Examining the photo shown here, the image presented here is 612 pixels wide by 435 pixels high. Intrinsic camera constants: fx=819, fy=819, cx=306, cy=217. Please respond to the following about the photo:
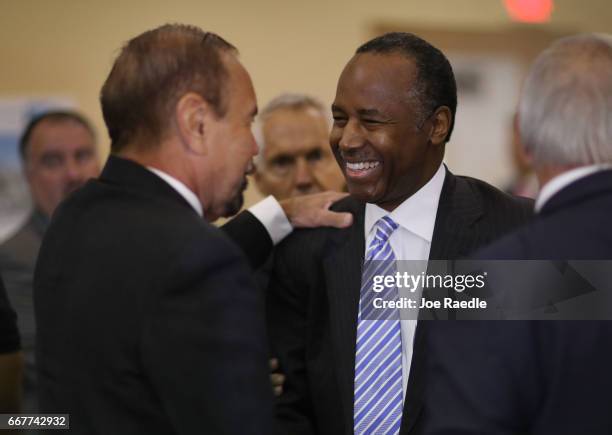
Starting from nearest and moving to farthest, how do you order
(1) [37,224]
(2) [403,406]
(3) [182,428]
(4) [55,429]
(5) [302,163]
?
(3) [182,428] < (4) [55,429] < (2) [403,406] < (5) [302,163] < (1) [37,224]

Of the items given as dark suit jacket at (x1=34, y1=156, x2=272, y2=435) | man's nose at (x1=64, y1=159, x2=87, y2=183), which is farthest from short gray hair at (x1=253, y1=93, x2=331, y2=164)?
dark suit jacket at (x1=34, y1=156, x2=272, y2=435)

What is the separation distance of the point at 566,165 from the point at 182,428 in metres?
0.72

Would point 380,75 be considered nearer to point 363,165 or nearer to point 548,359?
point 363,165

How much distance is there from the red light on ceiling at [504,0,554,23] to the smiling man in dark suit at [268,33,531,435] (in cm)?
431

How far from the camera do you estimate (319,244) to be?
1.96 meters

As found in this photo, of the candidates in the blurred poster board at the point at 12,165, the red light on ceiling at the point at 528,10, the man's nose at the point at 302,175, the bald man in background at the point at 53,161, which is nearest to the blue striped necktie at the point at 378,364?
the man's nose at the point at 302,175

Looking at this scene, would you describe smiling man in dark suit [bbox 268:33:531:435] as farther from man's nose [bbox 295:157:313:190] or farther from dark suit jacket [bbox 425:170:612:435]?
man's nose [bbox 295:157:313:190]

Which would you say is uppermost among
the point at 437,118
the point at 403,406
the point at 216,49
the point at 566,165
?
the point at 216,49

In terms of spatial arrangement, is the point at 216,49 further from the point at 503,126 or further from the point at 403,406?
the point at 503,126

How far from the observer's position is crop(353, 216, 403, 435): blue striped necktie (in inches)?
68.3

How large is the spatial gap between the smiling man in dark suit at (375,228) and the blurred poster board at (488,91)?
13.3 ft

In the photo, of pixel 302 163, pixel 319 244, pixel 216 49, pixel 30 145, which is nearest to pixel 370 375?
pixel 319 244

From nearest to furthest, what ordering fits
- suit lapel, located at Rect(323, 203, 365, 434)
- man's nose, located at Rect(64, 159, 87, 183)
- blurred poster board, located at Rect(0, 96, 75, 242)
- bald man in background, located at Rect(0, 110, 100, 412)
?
suit lapel, located at Rect(323, 203, 365, 434)
bald man in background, located at Rect(0, 110, 100, 412)
man's nose, located at Rect(64, 159, 87, 183)
blurred poster board, located at Rect(0, 96, 75, 242)

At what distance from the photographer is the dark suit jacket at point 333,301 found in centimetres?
179
